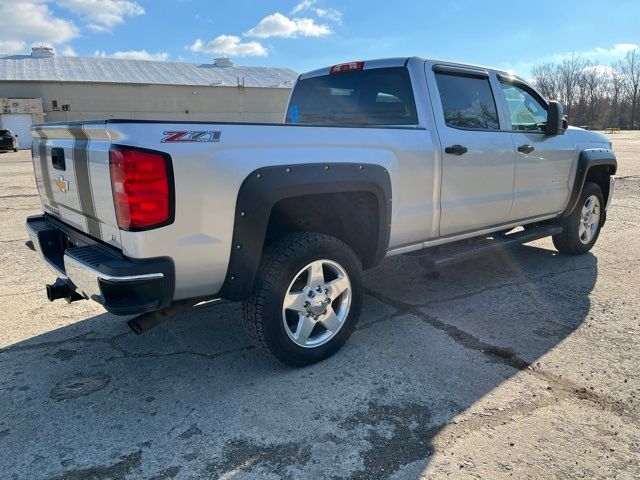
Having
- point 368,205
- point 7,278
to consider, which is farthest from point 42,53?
point 368,205

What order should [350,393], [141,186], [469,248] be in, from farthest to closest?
[469,248], [350,393], [141,186]

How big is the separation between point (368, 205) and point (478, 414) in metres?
1.50

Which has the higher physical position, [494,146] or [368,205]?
[494,146]

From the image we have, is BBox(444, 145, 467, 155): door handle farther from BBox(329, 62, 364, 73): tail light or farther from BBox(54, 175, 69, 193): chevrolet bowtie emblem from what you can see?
BBox(54, 175, 69, 193): chevrolet bowtie emblem

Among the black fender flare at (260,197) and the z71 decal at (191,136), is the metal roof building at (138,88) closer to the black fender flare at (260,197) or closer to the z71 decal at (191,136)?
the black fender flare at (260,197)

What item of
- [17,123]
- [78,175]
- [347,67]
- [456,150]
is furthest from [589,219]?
[17,123]

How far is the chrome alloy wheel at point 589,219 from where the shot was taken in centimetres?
585

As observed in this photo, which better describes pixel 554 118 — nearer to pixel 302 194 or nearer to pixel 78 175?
pixel 302 194

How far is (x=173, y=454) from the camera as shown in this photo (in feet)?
7.97

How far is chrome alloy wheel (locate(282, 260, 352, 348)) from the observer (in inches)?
124

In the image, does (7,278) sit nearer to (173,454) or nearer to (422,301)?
(173,454)

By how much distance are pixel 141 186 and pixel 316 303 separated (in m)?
1.33

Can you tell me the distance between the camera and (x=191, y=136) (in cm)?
252

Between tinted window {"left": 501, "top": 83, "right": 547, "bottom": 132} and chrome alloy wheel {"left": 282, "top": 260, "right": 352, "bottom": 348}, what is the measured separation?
2.45 meters
